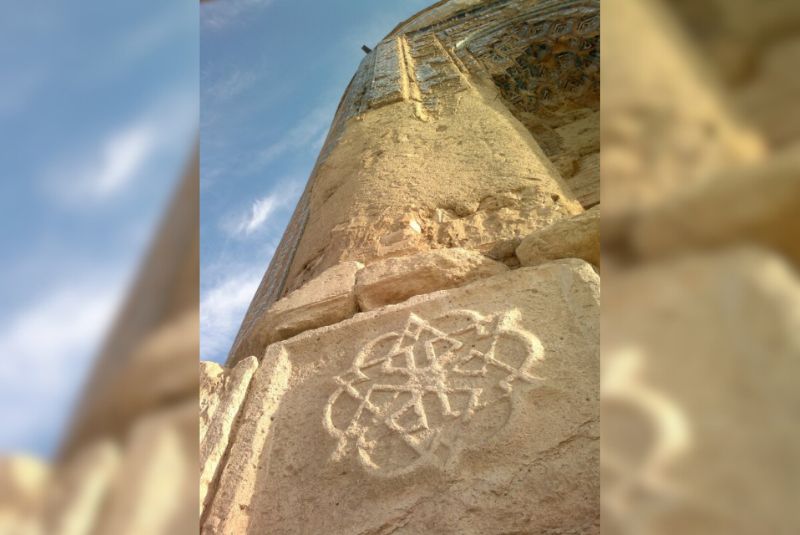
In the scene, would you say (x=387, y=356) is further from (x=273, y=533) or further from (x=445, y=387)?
(x=273, y=533)

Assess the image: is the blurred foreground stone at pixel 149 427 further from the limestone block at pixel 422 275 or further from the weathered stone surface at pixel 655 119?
the limestone block at pixel 422 275

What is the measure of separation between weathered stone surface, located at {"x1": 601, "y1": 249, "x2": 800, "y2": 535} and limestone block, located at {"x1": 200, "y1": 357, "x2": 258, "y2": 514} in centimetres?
179

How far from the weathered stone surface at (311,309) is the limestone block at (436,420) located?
0.36ft

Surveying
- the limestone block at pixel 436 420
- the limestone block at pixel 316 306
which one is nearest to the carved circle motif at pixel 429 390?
the limestone block at pixel 436 420

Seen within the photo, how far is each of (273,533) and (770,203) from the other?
175 centimetres

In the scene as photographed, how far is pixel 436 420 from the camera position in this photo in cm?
187

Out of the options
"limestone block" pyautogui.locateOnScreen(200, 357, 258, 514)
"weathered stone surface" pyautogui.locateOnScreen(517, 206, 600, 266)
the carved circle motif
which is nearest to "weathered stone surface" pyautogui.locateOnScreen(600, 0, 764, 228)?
the carved circle motif

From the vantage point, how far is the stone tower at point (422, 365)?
5.56 ft

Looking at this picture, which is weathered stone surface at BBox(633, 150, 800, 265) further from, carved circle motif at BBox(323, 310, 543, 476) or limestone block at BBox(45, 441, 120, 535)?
carved circle motif at BBox(323, 310, 543, 476)

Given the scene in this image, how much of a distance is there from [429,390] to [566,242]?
747mm

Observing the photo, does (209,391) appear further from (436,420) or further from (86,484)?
(86,484)

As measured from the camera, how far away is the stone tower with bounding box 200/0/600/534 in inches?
66.7

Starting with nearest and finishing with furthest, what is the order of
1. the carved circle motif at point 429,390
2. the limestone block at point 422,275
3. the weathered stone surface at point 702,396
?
the weathered stone surface at point 702,396, the carved circle motif at point 429,390, the limestone block at point 422,275

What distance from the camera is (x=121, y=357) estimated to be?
0.41 m
